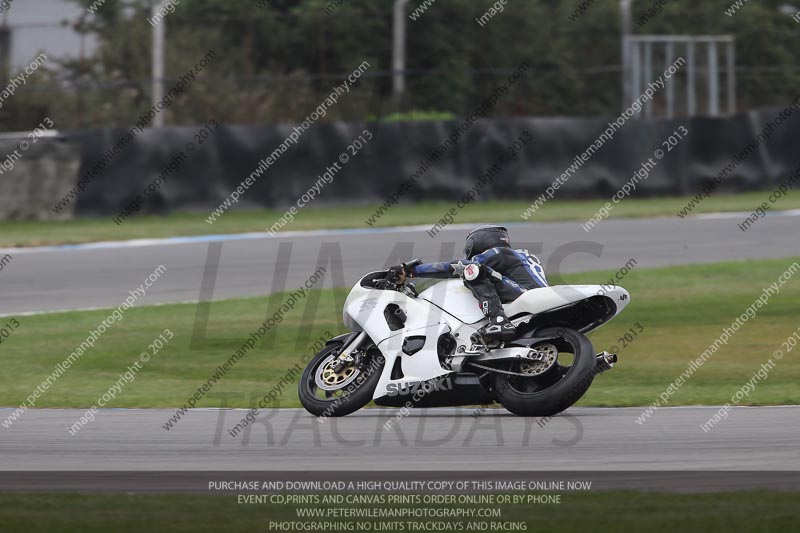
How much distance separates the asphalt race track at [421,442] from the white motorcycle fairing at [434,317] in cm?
33

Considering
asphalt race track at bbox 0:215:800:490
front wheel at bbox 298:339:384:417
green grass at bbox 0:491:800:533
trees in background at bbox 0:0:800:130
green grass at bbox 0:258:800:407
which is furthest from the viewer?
trees in background at bbox 0:0:800:130

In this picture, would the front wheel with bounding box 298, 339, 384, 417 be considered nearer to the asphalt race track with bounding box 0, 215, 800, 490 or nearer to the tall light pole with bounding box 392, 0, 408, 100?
the asphalt race track with bounding box 0, 215, 800, 490

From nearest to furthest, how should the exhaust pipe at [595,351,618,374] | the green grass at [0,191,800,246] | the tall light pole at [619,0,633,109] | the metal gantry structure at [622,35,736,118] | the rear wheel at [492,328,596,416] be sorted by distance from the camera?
the rear wheel at [492,328,596,416] → the exhaust pipe at [595,351,618,374] → the green grass at [0,191,800,246] → the tall light pole at [619,0,633,109] → the metal gantry structure at [622,35,736,118]

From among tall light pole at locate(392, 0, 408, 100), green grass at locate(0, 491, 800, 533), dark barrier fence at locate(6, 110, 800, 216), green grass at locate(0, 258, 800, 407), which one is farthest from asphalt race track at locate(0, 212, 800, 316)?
green grass at locate(0, 491, 800, 533)

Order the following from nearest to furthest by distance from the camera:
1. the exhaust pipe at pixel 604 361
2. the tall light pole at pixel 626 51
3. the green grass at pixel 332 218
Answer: the exhaust pipe at pixel 604 361
the green grass at pixel 332 218
the tall light pole at pixel 626 51

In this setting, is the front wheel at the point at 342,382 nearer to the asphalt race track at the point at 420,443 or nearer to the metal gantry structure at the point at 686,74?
the asphalt race track at the point at 420,443

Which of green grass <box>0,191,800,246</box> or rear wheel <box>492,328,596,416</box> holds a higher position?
rear wheel <box>492,328,596,416</box>

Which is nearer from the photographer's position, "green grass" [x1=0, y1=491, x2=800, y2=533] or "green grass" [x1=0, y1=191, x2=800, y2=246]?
"green grass" [x1=0, y1=491, x2=800, y2=533]

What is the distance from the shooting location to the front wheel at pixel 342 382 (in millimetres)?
9414

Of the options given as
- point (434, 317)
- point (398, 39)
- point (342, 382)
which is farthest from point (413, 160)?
point (342, 382)

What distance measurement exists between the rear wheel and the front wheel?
91cm

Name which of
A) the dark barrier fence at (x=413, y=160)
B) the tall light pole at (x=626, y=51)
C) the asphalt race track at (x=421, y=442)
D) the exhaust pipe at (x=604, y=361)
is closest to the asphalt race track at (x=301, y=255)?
the dark barrier fence at (x=413, y=160)

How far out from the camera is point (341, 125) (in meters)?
25.6

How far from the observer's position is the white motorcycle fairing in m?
9.10
